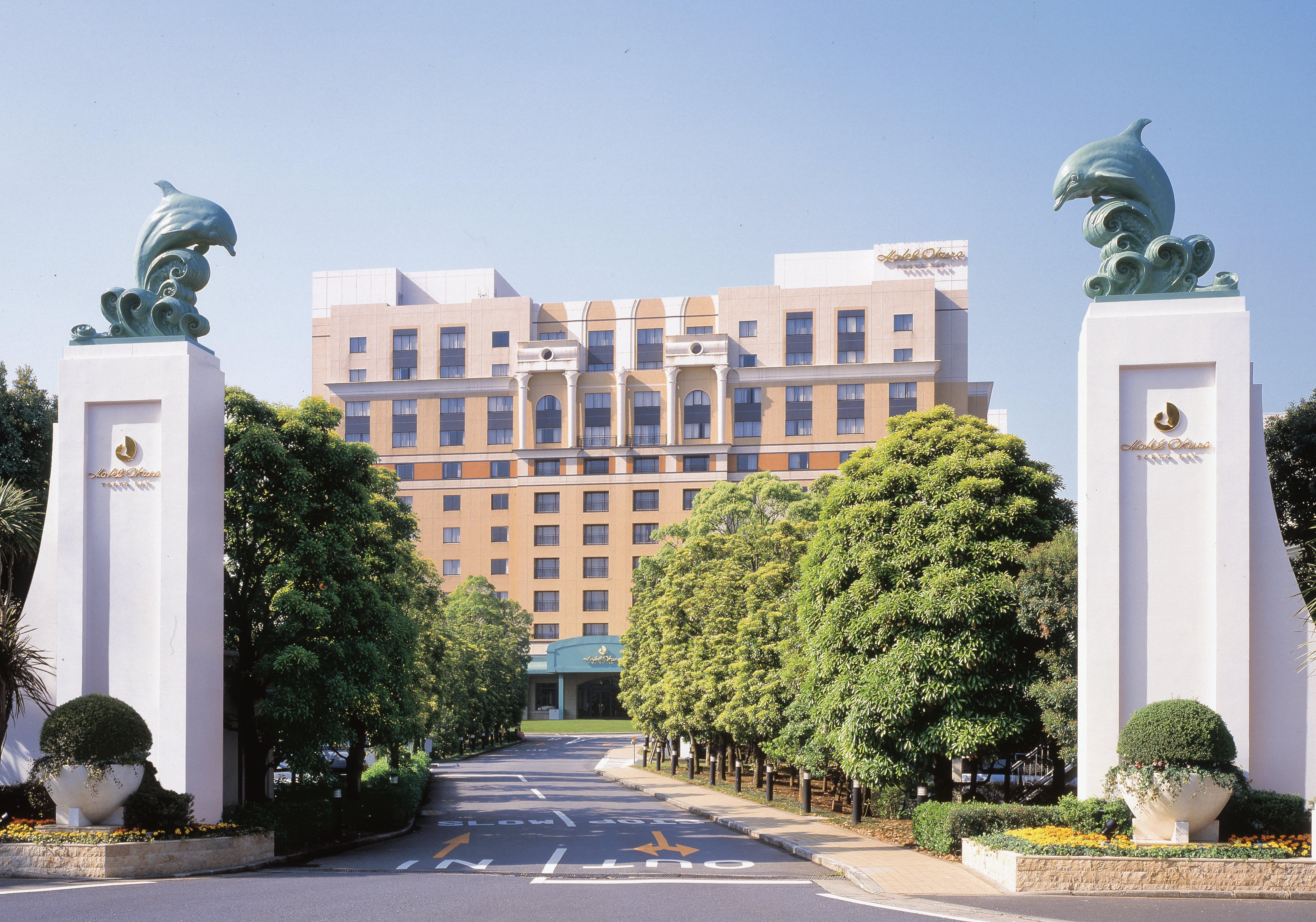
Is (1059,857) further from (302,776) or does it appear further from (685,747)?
(685,747)

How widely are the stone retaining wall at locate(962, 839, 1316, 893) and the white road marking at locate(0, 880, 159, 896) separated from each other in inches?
449

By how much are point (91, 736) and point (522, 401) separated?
75.3 meters

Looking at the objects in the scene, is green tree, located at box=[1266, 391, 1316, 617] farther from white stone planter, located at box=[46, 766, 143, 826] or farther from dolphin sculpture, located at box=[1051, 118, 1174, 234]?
white stone planter, located at box=[46, 766, 143, 826]

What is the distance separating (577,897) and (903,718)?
7155 mm

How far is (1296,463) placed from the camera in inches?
1106

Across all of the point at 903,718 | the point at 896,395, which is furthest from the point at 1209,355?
the point at 896,395

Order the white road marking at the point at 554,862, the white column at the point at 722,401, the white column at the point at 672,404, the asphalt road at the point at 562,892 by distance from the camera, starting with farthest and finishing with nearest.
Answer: the white column at the point at 672,404 < the white column at the point at 722,401 < the white road marking at the point at 554,862 < the asphalt road at the point at 562,892

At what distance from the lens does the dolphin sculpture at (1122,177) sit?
17.8m

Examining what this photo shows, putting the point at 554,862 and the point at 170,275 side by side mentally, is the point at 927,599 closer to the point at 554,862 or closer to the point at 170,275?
the point at 554,862

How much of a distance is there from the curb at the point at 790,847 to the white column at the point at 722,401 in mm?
54189

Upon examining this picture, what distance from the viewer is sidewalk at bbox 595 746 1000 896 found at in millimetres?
15320

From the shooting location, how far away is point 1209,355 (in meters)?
17.0

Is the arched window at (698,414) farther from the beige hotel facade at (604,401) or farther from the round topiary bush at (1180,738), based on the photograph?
the round topiary bush at (1180,738)

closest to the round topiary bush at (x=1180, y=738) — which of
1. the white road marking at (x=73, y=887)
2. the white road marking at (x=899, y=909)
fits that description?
the white road marking at (x=899, y=909)
